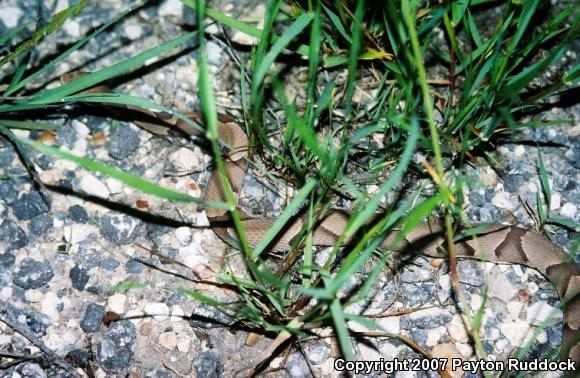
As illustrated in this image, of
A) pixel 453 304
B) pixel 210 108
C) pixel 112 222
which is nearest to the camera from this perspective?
pixel 210 108

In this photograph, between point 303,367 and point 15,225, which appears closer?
point 303,367

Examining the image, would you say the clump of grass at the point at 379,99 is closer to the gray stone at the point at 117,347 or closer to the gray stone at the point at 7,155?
the gray stone at the point at 117,347

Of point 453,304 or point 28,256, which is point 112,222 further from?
point 453,304

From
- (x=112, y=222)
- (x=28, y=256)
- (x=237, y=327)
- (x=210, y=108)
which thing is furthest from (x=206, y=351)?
(x=210, y=108)

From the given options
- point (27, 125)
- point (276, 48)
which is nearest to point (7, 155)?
point (27, 125)

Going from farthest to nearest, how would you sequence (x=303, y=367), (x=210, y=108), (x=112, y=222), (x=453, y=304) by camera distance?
(x=112, y=222), (x=453, y=304), (x=303, y=367), (x=210, y=108)

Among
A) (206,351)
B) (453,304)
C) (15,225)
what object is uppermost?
(15,225)

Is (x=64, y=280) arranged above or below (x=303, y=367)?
above

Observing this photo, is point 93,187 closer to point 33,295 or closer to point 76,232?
point 76,232
